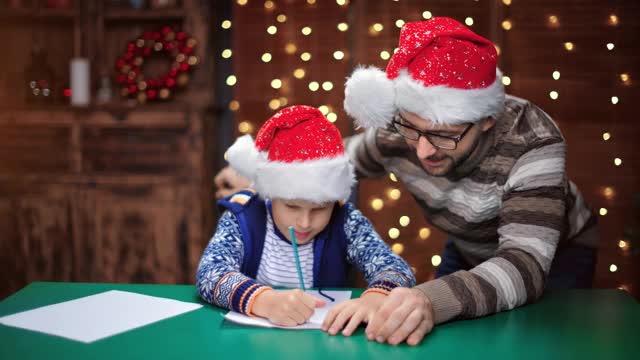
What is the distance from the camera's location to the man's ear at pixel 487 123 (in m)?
1.54

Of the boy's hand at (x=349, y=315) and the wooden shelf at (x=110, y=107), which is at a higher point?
the wooden shelf at (x=110, y=107)

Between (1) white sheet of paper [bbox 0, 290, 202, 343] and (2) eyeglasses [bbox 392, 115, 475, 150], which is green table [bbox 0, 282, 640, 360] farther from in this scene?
(2) eyeglasses [bbox 392, 115, 475, 150]

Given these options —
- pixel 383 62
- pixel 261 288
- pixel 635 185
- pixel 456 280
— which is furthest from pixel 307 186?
pixel 635 185

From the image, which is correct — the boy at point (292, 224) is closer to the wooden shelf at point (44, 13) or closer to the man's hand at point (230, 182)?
the man's hand at point (230, 182)

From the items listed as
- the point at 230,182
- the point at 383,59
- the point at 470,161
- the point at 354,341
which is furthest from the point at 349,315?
the point at 383,59

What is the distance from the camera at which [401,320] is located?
1.08m

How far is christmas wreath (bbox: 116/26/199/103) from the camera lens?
338 centimetres

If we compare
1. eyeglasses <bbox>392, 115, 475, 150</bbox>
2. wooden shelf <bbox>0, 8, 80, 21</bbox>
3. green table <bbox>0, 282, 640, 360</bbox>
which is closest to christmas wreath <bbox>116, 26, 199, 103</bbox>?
wooden shelf <bbox>0, 8, 80, 21</bbox>

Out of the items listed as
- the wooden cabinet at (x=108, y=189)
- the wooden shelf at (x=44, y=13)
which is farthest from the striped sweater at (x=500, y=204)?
the wooden shelf at (x=44, y=13)

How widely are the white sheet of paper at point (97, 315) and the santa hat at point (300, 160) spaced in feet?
1.17

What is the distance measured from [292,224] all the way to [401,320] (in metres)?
0.51

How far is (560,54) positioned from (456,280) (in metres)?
2.16

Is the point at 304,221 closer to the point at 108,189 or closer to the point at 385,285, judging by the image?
the point at 385,285

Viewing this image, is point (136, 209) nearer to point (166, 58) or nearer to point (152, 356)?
point (166, 58)
